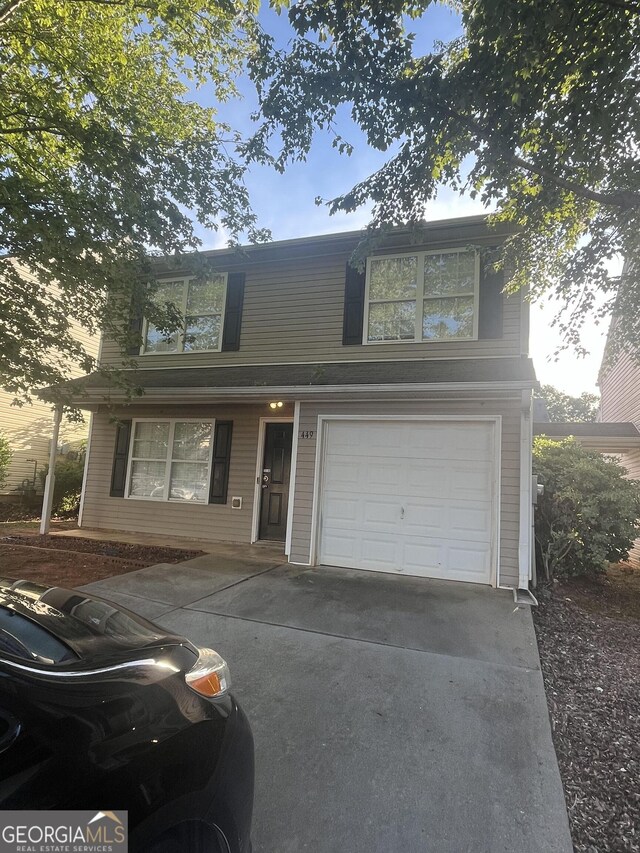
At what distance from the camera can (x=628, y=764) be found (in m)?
2.45

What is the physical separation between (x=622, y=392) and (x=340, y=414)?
9.89 m

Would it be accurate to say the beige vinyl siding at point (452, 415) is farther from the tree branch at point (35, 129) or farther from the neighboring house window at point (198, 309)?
the tree branch at point (35, 129)

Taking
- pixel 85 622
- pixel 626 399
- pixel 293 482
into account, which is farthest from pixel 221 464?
pixel 626 399

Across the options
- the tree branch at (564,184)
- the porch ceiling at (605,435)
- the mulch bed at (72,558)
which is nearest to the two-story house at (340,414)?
the mulch bed at (72,558)

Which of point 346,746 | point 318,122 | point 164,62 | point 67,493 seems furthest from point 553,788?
point 67,493

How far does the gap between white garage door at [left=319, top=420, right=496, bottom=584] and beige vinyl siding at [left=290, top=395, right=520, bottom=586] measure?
167mm

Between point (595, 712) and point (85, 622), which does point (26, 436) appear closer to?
point (85, 622)

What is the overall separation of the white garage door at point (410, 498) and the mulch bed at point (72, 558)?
2.65 m

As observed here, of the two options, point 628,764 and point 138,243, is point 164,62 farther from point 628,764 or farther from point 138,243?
point 628,764

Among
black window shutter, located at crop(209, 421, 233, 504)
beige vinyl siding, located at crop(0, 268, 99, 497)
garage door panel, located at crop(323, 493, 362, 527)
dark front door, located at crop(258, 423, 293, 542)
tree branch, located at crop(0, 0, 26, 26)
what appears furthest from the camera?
beige vinyl siding, located at crop(0, 268, 99, 497)

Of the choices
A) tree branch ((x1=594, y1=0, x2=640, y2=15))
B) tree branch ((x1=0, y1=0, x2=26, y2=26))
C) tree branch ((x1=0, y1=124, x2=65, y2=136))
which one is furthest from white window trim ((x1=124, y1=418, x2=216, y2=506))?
tree branch ((x1=594, y1=0, x2=640, y2=15))

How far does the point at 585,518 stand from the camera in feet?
20.2

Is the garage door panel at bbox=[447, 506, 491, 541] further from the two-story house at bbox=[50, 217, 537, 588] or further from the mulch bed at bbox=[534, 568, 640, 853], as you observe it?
the mulch bed at bbox=[534, 568, 640, 853]

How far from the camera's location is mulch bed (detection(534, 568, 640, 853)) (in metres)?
2.06
